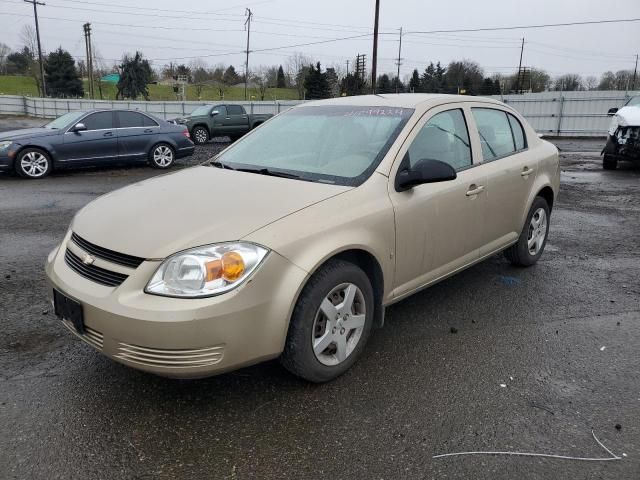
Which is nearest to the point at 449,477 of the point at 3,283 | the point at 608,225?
the point at 3,283

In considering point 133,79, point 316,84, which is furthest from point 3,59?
point 316,84

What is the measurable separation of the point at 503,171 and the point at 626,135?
984cm

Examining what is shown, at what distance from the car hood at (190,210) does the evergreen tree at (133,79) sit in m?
77.3

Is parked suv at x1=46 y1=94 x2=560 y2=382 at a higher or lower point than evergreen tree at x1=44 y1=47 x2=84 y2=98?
lower

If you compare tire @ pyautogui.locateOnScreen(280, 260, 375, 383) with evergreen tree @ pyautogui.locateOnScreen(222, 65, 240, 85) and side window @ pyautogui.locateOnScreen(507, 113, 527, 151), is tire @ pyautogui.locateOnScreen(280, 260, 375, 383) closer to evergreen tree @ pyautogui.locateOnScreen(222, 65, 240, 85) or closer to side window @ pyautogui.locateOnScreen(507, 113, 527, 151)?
side window @ pyautogui.locateOnScreen(507, 113, 527, 151)

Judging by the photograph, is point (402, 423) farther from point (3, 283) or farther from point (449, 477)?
point (3, 283)

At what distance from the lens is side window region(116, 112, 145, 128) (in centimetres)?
1200

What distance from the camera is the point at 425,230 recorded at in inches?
141

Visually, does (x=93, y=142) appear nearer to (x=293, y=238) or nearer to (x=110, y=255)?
(x=110, y=255)

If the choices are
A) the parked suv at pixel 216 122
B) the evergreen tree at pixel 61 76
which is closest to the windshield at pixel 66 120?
the parked suv at pixel 216 122

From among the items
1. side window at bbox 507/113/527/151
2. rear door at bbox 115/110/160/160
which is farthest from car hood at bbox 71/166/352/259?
rear door at bbox 115/110/160/160

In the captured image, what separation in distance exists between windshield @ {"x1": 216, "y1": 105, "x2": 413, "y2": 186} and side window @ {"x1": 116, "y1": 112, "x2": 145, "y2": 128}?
875 cm

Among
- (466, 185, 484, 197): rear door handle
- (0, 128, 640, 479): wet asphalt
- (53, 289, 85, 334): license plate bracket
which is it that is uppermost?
(466, 185, 484, 197): rear door handle

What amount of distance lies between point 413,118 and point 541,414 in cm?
206
